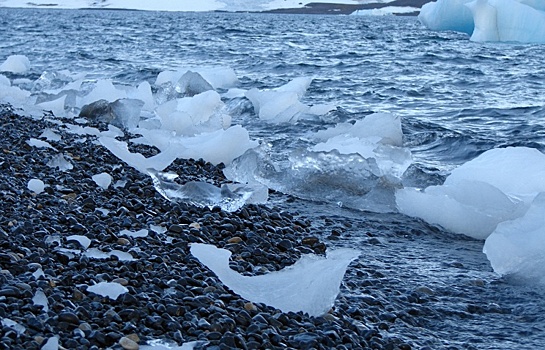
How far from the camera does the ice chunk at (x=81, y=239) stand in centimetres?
345

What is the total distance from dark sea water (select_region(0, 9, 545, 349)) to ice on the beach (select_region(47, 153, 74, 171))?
158 centimetres

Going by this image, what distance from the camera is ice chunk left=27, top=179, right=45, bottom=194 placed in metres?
4.41

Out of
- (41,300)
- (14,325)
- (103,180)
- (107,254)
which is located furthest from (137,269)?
(103,180)

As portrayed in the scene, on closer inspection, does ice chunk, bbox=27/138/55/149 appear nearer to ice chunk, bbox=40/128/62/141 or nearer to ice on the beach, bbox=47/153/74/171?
ice chunk, bbox=40/128/62/141

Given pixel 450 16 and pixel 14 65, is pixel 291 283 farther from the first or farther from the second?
pixel 450 16

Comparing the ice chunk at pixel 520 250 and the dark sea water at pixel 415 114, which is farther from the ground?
the ice chunk at pixel 520 250

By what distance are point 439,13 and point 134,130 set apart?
74.4 ft

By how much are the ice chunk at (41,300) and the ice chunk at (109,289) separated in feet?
0.66

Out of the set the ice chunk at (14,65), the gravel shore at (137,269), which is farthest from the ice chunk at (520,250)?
the ice chunk at (14,65)

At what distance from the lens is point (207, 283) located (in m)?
3.12

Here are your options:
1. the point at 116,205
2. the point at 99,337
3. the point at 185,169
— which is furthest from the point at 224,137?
the point at 99,337

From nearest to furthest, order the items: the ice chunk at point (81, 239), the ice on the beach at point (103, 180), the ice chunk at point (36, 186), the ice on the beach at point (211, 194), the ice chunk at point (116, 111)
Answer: the ice chunk at point (81, 239) < the ice chunk at point (36, 186) < the ice on the beach at point (211, 194) < the ice on the beach at point (103, 180) < the ice chunk at point (116, 111)

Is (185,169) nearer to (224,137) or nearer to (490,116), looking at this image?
(224,137)

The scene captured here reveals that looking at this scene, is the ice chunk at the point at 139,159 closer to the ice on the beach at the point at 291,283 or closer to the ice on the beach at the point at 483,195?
the ice on the beach at the point at 483,195
